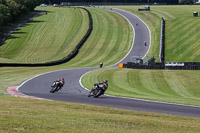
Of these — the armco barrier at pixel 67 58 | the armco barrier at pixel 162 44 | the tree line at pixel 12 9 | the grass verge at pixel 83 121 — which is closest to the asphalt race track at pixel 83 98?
the grass verge at pixel 83 121

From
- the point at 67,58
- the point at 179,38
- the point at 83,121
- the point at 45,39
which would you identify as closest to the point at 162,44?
the point at 179,38

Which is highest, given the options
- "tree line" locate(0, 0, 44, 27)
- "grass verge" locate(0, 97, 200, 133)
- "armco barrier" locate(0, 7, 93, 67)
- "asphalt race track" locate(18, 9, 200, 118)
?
"tree line" locate(0, 0, 44, 27)

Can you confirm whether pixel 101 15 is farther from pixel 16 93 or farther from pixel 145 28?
pixel 16 93

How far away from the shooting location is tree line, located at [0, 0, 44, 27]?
100 metres

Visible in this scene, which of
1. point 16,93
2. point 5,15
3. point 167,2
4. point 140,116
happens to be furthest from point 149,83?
point 167,2

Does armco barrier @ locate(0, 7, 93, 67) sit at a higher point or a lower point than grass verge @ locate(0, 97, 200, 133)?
lower

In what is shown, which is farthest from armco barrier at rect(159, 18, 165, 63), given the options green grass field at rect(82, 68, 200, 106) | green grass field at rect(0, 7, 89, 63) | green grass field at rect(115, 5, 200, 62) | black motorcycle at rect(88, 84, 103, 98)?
black motorcycle at rect(88, 84, 103, 98)

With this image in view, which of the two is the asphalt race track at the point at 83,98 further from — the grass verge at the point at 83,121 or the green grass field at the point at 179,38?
the green grass field at the point at 179,38

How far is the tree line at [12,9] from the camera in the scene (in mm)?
100312

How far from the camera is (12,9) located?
114 meters

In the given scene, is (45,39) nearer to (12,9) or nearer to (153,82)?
(12,9)

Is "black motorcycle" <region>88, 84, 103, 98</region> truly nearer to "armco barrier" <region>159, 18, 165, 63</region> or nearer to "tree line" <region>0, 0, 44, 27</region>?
"armco barrier" <region>159, 18, 165, 63</region>

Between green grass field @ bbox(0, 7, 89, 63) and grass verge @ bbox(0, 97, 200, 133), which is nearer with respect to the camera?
grass verge @ bbox(0, 97, 200, 133)

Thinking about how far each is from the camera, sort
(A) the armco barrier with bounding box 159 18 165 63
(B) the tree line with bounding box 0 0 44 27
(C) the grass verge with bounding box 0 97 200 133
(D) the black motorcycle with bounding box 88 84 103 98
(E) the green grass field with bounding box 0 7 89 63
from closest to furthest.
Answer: (C) the grass verge with bounding box 0 97 200 133, (D) the black motorcycle with bounding box 88 84 103 98, (A) the armco barrier with bounding box 159 18 165 63, (E) the green grass field with bounding box 0 7 89 63, (B) the tree line with bounding box 0 0 44 27
